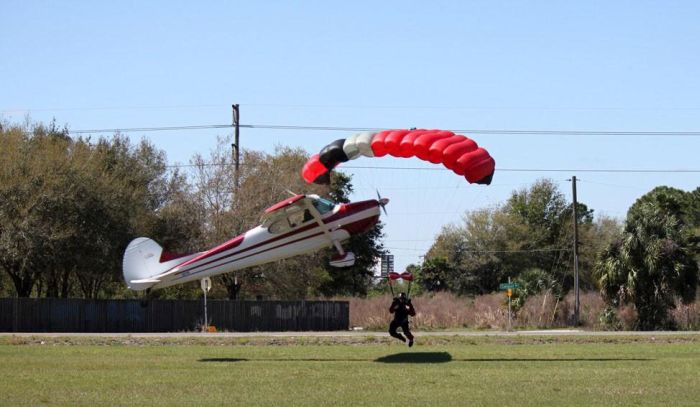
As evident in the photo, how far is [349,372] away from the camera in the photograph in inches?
930

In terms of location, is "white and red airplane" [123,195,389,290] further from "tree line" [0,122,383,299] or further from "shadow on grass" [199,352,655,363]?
"tree line" [0,122,383,299]

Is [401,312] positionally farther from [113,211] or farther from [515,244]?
[515,244]

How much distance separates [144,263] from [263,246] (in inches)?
142

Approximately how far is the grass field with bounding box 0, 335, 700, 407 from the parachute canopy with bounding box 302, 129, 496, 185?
205 inches

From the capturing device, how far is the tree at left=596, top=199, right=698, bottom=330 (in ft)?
159

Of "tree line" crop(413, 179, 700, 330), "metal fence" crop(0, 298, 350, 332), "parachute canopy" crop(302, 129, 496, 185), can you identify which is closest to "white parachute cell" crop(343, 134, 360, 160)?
"parachute canopy" crop(302, 129, 496, 185)

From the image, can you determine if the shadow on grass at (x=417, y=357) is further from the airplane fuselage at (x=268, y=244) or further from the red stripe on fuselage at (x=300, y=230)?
the red stripe on fuselage at (x=300, y=230)

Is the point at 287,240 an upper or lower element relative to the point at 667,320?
upper

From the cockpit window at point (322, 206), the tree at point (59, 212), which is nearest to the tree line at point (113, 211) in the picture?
the tree at point (59, 212)

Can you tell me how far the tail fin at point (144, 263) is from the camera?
29328 millimetres

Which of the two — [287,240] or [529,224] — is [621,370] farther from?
[529,224]

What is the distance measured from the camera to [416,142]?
26.5m

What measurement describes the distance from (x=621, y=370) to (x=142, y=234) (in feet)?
121

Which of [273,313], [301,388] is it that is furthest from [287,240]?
[273,313]
